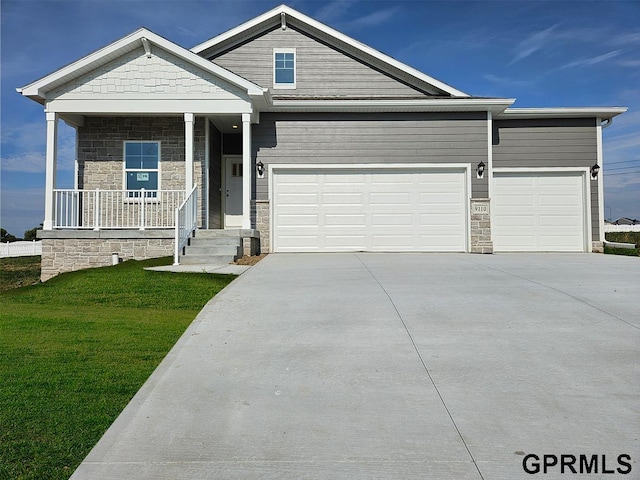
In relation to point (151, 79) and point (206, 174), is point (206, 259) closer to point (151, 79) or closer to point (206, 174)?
point (206, 174)

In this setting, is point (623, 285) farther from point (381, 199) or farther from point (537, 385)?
point (381, 199)

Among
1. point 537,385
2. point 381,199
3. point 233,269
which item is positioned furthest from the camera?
point 381,199

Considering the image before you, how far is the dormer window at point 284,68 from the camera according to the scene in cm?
1421

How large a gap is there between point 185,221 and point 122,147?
3487 mm

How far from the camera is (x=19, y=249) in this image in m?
22.6

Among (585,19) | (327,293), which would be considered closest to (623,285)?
(327,293)

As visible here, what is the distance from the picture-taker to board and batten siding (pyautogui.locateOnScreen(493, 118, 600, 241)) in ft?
43.1

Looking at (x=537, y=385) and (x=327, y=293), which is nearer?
(x=537, y=385)

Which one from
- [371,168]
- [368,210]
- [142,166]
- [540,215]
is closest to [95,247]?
[142,166]

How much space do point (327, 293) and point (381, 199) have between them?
6.48m

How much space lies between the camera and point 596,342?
4508mm

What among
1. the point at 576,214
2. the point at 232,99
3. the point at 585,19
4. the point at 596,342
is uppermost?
the point at 585,19

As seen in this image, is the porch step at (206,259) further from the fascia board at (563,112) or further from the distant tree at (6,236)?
the distant tree at (6,236)
